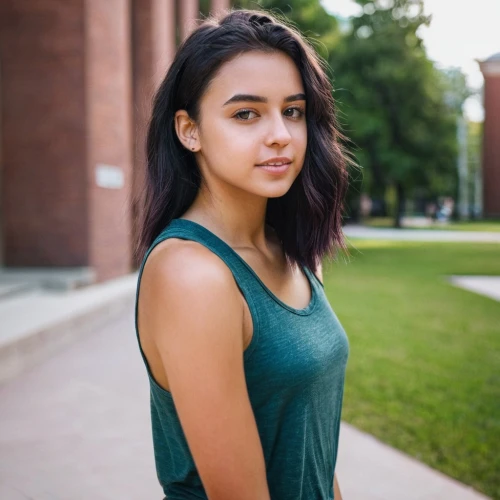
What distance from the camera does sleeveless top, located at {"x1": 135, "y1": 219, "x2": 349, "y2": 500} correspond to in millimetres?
1330

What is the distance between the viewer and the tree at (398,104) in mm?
27047

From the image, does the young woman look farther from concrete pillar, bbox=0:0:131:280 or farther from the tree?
the tree

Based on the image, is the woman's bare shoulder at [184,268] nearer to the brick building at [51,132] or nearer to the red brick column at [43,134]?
the brick building at [51,132]

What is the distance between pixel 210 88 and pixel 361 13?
101 feet

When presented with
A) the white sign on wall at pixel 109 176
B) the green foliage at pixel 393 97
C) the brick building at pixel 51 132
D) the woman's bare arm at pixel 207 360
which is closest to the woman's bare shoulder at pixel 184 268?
the woman's bare arm at pixel 207 360

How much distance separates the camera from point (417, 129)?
27938 millimetres

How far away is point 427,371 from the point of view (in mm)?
6523

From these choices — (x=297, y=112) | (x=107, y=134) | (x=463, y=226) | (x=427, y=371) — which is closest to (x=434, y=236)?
(x=463, y=226)

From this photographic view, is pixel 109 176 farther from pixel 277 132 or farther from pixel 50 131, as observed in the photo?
pixel 277 132

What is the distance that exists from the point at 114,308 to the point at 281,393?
7.85 metres

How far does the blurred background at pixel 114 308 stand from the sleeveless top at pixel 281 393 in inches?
19.8

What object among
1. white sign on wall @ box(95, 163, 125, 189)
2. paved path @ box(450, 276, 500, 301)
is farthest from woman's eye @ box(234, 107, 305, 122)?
paved path @ box(450, 276, 500, 301)

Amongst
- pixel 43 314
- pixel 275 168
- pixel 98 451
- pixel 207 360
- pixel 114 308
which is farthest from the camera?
pixel 114 308

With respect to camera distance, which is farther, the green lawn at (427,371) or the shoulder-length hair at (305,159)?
the green lawn at (427,371)
